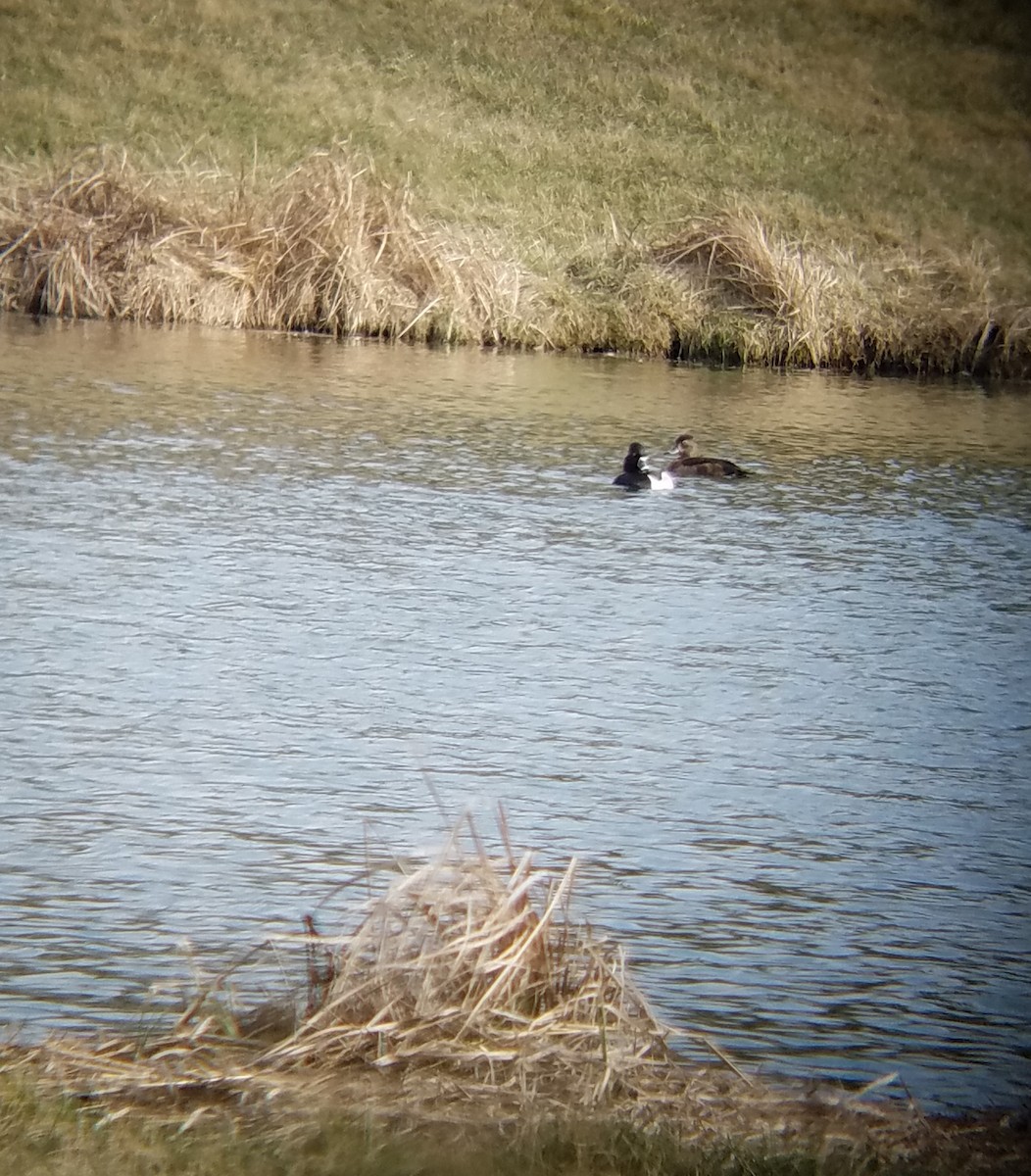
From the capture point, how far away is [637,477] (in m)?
14.6

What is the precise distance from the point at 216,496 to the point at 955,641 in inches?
211

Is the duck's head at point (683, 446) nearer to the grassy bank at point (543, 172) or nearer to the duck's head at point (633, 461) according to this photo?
the duck's head at point (633, 461)

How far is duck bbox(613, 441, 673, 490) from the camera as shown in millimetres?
14570

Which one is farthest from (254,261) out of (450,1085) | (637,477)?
(450,1085)

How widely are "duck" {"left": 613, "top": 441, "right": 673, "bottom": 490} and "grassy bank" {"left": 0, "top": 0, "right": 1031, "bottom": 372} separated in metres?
9.09

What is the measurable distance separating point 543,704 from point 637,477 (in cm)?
613

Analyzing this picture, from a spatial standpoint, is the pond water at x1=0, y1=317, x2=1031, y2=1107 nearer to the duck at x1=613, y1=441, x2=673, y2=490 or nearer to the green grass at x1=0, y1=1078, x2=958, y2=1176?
the duck at x1=613, y1=441, x2=673, y2=490

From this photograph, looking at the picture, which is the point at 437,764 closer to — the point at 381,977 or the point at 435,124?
the point at 381,977

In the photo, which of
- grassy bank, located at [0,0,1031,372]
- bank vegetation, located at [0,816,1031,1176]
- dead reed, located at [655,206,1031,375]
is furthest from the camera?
dead reed, located at [655,206,1031,375]

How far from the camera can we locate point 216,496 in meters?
13.3

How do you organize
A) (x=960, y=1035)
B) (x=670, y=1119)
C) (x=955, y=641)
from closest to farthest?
(x=670, y=1119), (x=960, y=1035), (x=955, y=641)

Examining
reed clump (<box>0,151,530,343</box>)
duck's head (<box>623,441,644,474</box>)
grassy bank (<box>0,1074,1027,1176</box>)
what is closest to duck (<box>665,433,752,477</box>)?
duck's head (<box>623,441,644,474</box>)

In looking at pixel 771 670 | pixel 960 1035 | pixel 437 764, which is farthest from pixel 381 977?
pixel 771 670

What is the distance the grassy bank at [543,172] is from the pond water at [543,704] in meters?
6.55
